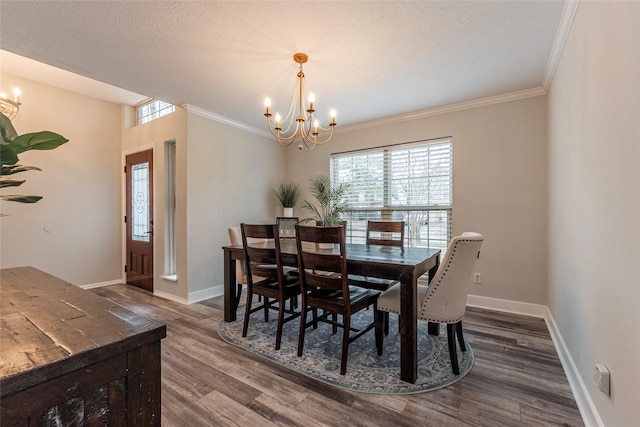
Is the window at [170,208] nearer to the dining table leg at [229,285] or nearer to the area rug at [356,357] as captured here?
the dining table leg at [229,285]

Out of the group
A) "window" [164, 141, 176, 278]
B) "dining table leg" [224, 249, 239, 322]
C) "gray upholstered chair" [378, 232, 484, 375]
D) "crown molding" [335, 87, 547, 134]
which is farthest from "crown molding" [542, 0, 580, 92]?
"window" [164, 141, 176, 278]

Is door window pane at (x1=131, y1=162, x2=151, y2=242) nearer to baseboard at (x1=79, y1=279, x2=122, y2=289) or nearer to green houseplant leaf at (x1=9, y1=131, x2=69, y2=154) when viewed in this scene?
→ baseboard at (x1=79, y1=279, x2=122, y2=289)

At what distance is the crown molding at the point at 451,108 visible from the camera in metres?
3.15

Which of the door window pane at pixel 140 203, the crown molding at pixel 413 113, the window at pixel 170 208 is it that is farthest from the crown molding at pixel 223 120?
the door window pane at pixel 140 203

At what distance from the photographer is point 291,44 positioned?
7.55 feet

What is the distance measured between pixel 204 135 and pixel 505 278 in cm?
413

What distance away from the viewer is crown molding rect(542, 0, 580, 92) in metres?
1.87

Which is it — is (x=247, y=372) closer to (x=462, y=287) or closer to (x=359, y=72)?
(x=462, y=287)

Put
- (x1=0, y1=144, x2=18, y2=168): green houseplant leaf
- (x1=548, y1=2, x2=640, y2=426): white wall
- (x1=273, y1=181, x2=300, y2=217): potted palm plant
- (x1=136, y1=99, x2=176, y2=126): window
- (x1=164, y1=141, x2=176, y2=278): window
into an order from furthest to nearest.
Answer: (x1=273, y1=181, x2=300, y2=217): potted palm plant, (x1=136, y1=99, x2=176, y2=126): window, (x1=164, y1=141, x2=176, y2=278): window, (x1=548, y1=2, x2=640, y2=426): white wall, (x1=0, y1=144, x2=18, y2=168): green houseplant leaf

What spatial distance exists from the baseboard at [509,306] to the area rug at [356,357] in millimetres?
898

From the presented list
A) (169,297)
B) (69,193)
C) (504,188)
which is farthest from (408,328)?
(69,193)

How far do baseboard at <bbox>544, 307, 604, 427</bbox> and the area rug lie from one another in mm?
586

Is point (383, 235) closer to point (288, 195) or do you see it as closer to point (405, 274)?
point (405, 274)

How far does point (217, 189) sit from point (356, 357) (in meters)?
2.87
